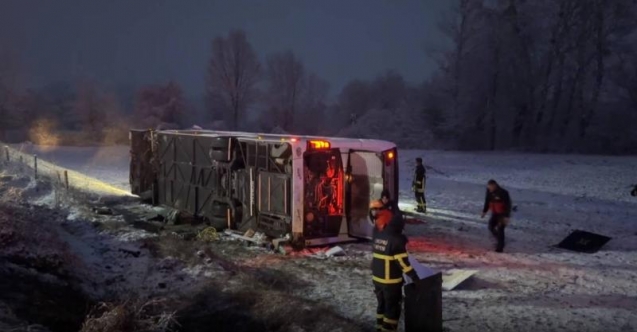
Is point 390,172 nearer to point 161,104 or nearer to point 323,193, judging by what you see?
point 323,193

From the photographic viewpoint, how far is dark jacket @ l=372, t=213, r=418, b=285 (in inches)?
243

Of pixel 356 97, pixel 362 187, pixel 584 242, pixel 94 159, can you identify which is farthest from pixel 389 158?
pixel 356 97

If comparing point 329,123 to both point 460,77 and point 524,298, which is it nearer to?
point 460,77

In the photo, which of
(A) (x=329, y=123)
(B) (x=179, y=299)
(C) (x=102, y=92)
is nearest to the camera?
(B) (x=179, y=299)

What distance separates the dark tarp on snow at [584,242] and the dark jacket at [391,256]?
22.9 ft

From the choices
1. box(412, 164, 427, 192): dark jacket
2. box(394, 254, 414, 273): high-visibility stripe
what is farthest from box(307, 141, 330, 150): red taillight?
box(412, 164, 427, 192): dark jacket

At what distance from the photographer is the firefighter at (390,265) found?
619cm

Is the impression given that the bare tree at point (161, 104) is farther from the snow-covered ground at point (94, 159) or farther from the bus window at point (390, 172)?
the bus window at point (390, 172)

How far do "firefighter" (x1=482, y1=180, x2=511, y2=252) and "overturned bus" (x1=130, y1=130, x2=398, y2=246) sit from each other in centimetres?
199

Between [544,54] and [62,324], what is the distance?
130 ft

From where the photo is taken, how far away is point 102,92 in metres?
61.9

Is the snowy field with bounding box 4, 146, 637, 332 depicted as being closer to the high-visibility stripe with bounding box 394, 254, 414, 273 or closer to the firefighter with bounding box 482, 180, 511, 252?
the firefighter with bounding box 482, 180, 511, 252

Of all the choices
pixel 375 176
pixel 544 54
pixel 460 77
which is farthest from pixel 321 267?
pixel 544 54

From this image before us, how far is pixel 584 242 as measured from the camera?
39.0ft
